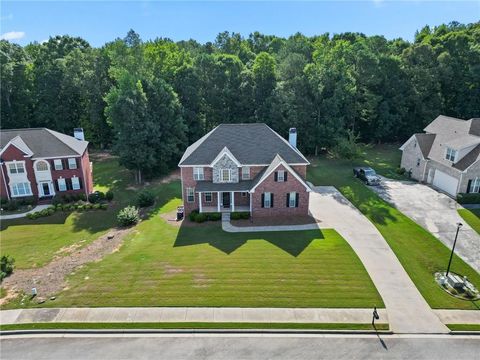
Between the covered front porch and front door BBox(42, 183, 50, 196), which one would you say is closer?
the covered front porch

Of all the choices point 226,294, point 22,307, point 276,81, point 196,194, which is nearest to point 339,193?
point 196,194

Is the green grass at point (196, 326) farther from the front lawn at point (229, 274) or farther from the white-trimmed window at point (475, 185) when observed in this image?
the white-trimmed window at point (475, 185)

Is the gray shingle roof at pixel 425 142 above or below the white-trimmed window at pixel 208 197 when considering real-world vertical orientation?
above

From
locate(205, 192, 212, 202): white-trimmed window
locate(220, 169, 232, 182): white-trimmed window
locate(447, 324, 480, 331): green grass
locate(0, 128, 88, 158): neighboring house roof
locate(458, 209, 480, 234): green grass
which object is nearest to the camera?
locate(447, 324, 480, 331): green grass

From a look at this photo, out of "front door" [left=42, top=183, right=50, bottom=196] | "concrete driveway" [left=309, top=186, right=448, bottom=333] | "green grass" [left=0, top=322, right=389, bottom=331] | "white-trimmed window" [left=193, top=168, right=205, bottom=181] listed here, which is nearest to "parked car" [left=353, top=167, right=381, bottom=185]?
"concrete driveway" [left=309, top=186, right=448, bottom=333]

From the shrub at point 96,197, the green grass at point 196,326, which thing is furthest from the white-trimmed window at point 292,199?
the shrub at point 96,197

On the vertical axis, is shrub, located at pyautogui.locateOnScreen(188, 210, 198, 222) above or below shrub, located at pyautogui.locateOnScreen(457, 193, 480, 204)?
below

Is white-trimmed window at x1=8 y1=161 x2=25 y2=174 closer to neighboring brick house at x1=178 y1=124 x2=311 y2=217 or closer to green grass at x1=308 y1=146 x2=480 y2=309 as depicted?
neighboring brick house at x1=178 y1=124 x2=311 y2=217
